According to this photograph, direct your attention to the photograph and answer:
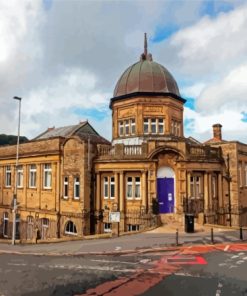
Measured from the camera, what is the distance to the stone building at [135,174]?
2383 cm

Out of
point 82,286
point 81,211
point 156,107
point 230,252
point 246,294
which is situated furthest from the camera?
point 156,107

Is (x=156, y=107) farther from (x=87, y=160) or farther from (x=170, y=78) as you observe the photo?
(x=87, y=160)

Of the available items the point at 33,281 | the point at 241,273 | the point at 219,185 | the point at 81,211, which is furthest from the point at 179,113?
the point at 33,281

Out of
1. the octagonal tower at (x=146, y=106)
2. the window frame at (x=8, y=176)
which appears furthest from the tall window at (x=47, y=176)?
the window frame at (x=8, y=176)

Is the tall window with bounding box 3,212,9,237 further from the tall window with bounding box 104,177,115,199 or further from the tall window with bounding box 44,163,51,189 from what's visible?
the tall window with bounding box 104,177,115,199

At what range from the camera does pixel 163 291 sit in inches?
391

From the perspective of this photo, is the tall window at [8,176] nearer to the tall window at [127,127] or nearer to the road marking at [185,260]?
the tall window at [127,127]

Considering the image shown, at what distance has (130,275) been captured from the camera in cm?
1165

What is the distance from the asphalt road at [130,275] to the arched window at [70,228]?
33.0 feet

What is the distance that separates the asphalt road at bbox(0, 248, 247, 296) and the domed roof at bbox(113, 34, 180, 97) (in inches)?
676

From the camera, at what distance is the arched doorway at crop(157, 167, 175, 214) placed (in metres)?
24.1

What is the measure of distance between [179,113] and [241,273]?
20403 millimetres

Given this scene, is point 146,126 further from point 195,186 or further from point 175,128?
point 195,186

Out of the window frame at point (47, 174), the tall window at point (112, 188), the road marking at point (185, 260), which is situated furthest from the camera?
the window frame at point (47, 174)
